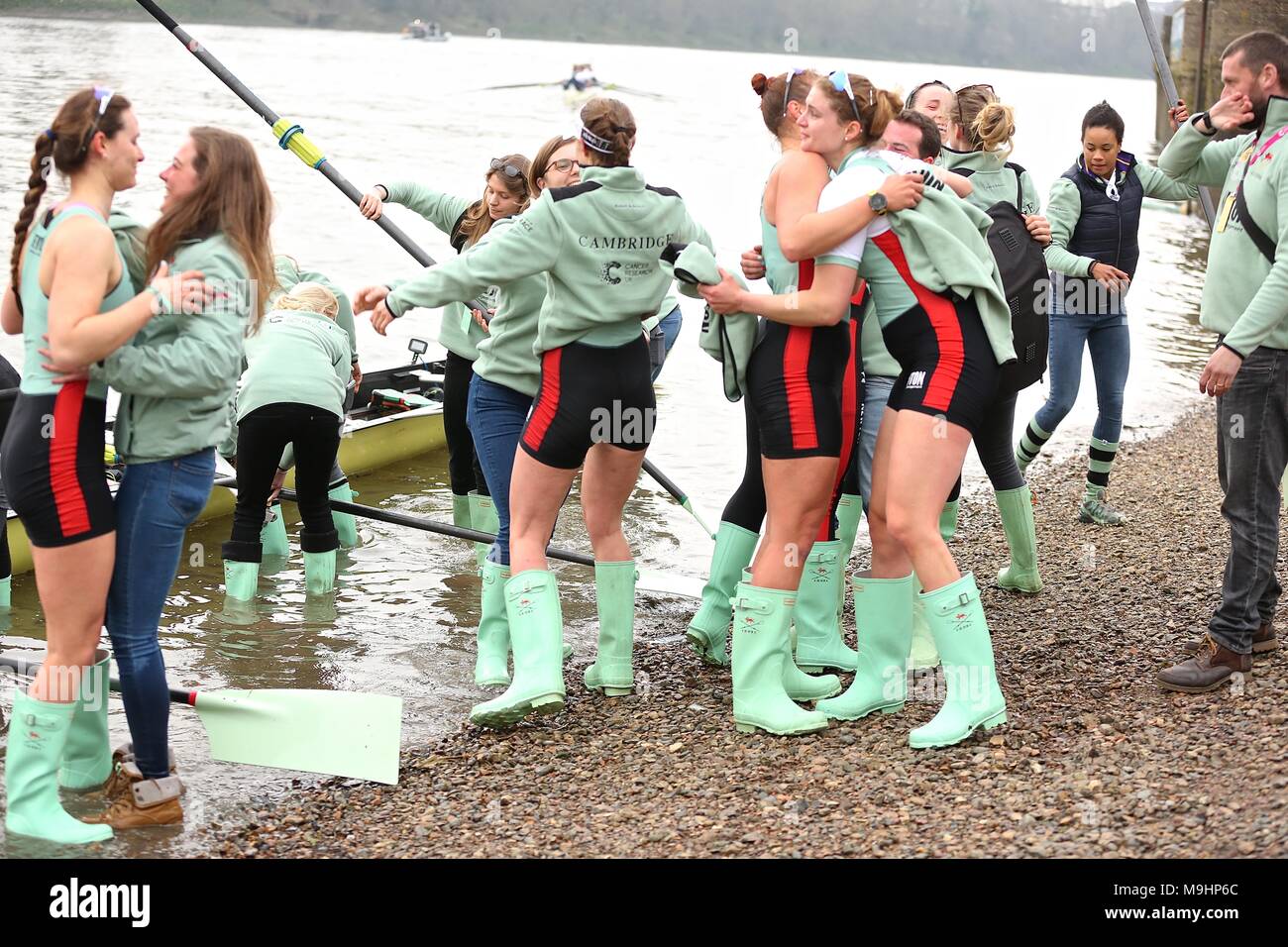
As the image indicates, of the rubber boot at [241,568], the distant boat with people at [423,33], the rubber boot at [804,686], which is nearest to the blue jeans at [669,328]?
the rubber boot at [241,568]

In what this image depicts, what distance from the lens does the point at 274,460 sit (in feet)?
20.8

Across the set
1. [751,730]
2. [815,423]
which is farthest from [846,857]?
[815,423]

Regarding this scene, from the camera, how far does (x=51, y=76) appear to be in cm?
3822

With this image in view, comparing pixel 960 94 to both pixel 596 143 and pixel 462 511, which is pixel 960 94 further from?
pixel 462 511

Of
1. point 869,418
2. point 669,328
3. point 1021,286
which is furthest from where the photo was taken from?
point 669,328

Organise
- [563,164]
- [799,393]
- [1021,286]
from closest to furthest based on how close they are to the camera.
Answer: [799,393] → [563,164] → [1021,286]

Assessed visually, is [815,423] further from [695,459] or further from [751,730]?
[695,459]

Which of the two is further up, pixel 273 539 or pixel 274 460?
pixel 274 460

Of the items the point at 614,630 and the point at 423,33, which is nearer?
the point at 614,630

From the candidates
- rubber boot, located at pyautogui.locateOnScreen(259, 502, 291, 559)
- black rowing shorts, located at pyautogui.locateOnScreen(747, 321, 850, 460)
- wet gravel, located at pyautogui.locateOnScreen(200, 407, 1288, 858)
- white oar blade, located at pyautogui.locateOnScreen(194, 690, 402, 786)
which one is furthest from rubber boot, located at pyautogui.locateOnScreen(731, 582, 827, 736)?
rubber boot, located at pyautogui.locateOnScreen(259, 502, 291, 559)

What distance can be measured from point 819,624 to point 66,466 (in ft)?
9.34

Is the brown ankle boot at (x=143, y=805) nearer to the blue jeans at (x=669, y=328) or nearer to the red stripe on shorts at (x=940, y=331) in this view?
the red stripe on shorts at (x=940, y=331)

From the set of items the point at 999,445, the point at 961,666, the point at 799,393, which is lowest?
the point at 961,666
